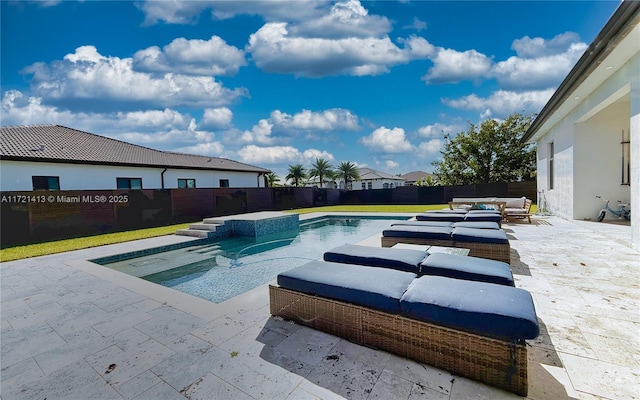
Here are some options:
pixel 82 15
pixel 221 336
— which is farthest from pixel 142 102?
pixel 221 336

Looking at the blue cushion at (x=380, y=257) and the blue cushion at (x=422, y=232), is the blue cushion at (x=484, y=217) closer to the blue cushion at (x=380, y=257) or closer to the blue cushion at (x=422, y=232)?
the blue cushion at (x=422, y=232)

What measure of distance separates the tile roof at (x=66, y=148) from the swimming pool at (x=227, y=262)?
884cm

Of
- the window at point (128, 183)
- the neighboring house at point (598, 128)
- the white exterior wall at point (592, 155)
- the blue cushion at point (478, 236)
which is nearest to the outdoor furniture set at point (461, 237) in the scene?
the blue cushion at point (478, 236)

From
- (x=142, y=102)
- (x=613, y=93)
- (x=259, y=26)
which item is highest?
(x=259, y=26)

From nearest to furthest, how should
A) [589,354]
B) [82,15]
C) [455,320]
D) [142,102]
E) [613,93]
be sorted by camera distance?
[455,320]
[589,354]
[613,93]
[82,15]
[142,102]

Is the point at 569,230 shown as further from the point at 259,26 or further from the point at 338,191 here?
the point at 338,191

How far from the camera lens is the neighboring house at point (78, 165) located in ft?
36.0

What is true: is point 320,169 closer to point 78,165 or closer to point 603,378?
point 78,165

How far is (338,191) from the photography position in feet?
78.7

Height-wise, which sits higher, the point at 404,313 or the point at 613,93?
the point at 613,93

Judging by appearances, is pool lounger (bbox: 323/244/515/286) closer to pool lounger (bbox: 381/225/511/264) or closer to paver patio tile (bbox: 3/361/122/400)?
pool lounger (bbox: 381/225/511/264)

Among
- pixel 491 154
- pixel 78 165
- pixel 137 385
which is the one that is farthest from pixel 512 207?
pixel 491 154

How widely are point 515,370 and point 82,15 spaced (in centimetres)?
1199

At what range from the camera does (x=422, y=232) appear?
16.0ft
